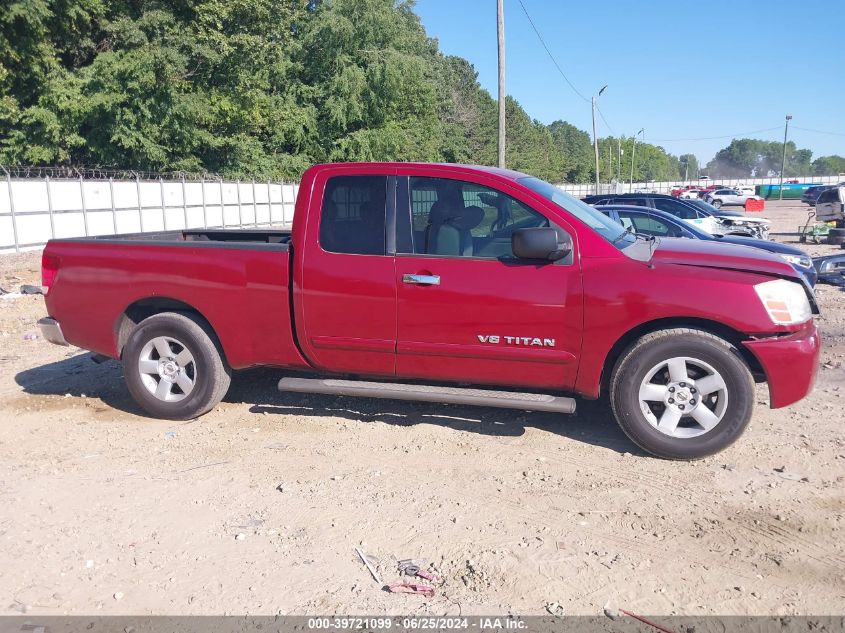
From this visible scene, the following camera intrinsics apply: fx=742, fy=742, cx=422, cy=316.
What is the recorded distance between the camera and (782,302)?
4594mm

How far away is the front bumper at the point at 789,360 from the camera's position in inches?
181

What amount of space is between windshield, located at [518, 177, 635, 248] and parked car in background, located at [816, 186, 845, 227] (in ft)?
66.1

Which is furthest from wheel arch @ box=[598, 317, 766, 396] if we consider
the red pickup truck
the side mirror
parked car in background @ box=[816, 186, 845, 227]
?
parked car in background @ box=[816, 186, 845, 227]

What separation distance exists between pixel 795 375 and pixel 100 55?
113ft

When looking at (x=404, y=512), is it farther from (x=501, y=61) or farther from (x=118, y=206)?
(x=118, y=206)

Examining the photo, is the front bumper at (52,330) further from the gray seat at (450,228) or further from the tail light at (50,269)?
the gray seat at (450,228)

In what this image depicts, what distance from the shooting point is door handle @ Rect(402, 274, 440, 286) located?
4.98m

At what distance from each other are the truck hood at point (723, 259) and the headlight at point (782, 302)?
89mm

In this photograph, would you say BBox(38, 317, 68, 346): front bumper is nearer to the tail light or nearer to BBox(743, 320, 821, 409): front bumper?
the tail light

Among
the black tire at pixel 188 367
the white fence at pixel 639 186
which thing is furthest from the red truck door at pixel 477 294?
the white fence at pixel 639 186

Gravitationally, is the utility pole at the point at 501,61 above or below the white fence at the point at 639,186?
above

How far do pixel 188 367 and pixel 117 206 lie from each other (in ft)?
72.5

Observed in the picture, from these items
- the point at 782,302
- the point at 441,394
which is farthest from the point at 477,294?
the point at 782,302

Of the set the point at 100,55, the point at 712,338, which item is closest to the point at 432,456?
the point at 712,338
